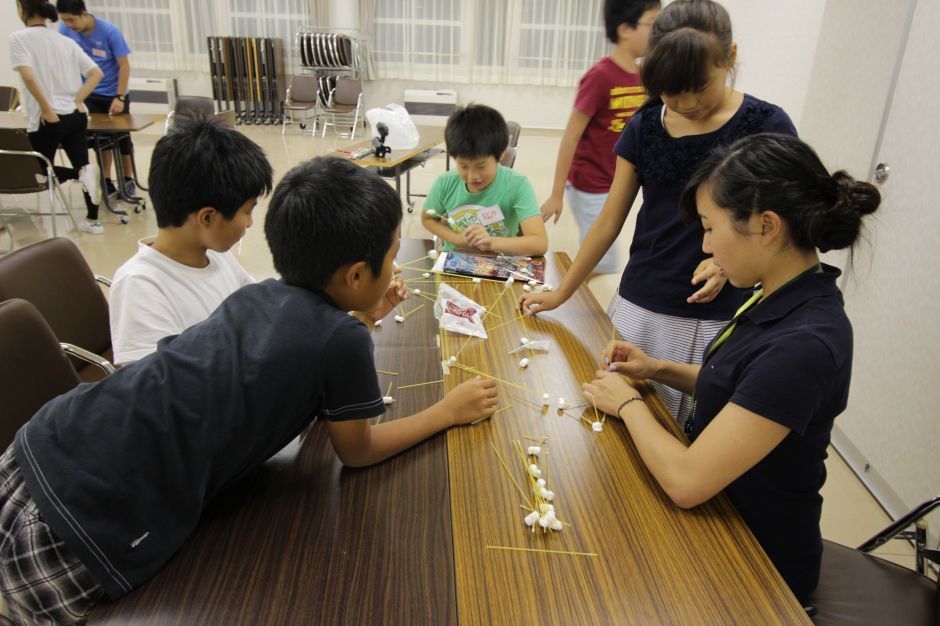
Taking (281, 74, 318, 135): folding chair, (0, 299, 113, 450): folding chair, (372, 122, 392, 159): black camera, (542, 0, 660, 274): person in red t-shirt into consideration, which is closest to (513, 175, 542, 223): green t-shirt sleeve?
(542, 0, 660, 274): person in red t-shirt

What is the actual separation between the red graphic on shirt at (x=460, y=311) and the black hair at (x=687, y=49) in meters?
0.72

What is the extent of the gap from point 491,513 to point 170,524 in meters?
0.51

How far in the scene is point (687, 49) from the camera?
1.29 meters

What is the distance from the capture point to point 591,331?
168 centimetres

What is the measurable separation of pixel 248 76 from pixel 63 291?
27.5ft

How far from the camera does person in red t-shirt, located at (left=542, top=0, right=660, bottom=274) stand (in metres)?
2.71

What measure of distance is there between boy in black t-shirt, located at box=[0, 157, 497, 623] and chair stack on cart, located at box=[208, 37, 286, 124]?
9217 mm

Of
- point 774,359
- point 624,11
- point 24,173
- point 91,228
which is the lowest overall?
point 91,228

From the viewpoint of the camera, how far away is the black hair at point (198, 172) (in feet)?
4.78

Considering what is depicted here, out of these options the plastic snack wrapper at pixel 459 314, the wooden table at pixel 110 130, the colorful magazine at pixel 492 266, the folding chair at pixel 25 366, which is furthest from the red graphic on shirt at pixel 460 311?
the wooden table at pixel 110 130

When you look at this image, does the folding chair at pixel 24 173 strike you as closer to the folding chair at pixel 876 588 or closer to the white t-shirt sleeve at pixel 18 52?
the white t-shirt sleeve at pixel 18 52

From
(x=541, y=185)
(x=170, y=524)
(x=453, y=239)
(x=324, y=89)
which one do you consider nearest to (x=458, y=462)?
(x=170, y=524)

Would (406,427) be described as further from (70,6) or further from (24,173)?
(70,6)

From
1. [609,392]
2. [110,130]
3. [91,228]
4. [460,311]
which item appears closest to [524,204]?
[460,311]
